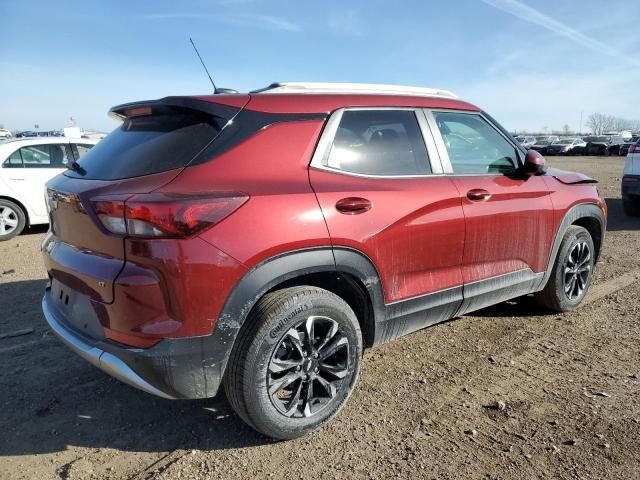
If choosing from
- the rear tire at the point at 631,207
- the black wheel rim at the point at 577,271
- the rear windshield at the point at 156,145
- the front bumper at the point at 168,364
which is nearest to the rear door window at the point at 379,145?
the rear windshield at the point at 156,145

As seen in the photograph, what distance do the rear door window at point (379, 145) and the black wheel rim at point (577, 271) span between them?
6.50 feet

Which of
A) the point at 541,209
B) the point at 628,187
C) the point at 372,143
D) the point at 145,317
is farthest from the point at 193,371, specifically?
the point at 628,187

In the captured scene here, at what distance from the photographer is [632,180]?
9039 mm

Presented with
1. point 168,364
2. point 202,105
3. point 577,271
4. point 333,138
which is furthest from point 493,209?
point 168,364

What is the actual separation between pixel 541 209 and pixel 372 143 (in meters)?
1.65

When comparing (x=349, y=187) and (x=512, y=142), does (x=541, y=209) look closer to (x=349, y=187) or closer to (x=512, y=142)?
(x=512, y=142)

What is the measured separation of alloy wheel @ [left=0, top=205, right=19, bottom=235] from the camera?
769 cm

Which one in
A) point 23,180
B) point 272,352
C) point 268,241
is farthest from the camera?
point 23,180

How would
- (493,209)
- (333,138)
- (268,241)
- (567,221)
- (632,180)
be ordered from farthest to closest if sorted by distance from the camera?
(632,180)
(567,221)
(493,209)
(333,138)
(268,241)

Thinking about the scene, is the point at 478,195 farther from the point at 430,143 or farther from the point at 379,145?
the point at 379,145

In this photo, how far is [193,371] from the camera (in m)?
2.27

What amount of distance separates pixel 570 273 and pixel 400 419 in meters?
2.42

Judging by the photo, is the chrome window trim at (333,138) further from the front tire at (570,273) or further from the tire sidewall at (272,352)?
the front tire at (570,273)

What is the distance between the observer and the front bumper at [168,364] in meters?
2.21
